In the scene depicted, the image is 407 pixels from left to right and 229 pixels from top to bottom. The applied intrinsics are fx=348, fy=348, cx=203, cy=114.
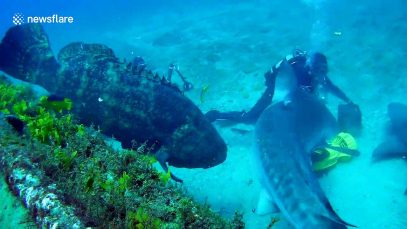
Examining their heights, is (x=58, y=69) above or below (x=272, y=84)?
above

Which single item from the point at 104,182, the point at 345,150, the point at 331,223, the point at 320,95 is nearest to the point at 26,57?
the point at 104,182

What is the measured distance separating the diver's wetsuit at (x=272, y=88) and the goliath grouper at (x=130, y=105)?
10.1 feet

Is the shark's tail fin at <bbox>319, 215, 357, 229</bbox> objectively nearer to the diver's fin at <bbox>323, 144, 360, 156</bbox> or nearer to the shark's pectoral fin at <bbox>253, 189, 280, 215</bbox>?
the shark's pectoral fin at <bbox>253, 189, 280, 215</bbox>

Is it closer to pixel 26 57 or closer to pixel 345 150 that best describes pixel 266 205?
pixel 345 150

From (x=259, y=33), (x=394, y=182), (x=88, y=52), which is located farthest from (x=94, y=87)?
(x=259, y=33)

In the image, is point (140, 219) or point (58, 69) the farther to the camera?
point (58, 69)

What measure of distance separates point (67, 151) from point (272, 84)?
656 centimetres

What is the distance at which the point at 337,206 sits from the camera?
21.2 ft

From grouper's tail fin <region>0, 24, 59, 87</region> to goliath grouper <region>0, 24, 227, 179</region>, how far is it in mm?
20

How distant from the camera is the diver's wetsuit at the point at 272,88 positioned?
8.95 meters

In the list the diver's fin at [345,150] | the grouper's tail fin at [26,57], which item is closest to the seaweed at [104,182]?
the grouper's tail fin at [26,57]

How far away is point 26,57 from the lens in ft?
23.1

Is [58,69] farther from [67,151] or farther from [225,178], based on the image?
[225,178]

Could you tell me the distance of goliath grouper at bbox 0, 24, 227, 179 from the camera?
6109mm
